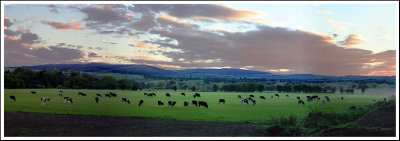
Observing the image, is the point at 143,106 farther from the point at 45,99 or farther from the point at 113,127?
the point at 45,99

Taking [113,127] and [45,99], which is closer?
[113,127]

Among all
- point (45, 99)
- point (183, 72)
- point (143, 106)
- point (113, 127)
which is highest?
point (183, 72)

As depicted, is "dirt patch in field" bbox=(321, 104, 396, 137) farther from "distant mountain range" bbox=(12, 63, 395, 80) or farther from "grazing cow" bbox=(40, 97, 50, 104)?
"grazing cow" bbox=(40, 97, 50, 104)

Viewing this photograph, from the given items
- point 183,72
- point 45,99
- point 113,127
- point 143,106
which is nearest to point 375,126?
point 183,72

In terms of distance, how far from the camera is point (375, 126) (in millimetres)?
8914

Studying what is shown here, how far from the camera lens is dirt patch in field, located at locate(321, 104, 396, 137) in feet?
27.9

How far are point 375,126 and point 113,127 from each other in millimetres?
8713

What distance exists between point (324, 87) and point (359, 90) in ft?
4.43

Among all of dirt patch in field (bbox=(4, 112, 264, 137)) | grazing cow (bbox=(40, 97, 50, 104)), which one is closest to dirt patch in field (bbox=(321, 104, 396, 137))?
dirt patch in field (bbox=(4, 112, 264, 137))

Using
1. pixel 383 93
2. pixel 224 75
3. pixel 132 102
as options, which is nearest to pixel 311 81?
pixel 383 93

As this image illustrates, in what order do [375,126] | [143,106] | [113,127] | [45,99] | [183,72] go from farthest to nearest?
[143,106]
[45,99]
[183,72]
[113,127]
[375,126]

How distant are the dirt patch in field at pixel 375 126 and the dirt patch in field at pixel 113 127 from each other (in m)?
2.51

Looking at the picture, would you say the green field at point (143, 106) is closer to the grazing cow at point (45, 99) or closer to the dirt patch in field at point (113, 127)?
the grazing cow at point (45, 99)

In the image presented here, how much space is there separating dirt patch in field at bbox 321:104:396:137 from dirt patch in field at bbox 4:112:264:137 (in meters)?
2.51
